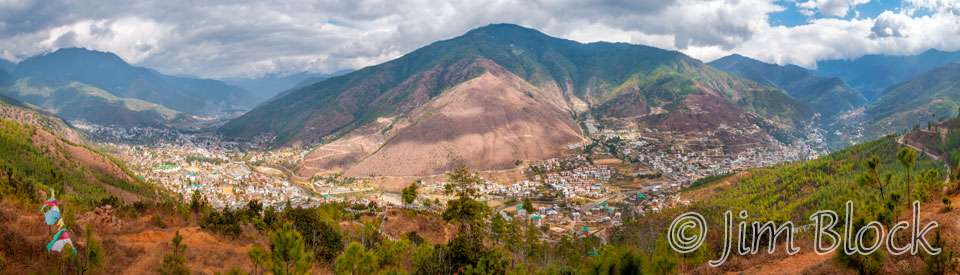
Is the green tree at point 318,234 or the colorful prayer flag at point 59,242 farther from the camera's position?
the green tree at point 318,234

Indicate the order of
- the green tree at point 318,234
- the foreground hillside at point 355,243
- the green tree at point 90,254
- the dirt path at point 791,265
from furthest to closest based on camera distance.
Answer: the green tree at point 318,234, the dirt path at point 791,265, the foreground hillside at point 355,243, the green tree at point 90,254

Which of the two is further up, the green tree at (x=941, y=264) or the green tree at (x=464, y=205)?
the green tree at (x=941, y=264)

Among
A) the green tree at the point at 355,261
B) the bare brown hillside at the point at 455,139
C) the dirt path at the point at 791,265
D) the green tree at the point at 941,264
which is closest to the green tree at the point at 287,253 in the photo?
the green tree at the point at 355,261

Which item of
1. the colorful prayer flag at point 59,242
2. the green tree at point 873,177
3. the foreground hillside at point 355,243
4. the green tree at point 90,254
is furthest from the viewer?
the green tree at point 873,177

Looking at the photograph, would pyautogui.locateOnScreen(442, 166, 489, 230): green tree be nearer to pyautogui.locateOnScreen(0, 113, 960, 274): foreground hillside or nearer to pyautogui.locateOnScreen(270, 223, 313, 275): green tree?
pyautogui.locateOnScreen(0, 113, 960, 274): foreground hillside

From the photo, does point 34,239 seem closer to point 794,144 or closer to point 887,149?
point 887,149

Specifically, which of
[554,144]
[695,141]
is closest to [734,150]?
[695,141]

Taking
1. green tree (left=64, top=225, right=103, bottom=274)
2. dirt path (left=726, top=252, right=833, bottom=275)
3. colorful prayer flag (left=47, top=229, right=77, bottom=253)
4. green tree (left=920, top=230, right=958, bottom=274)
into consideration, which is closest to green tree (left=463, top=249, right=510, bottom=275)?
dirt path (left=726, top=252, right=833, bottom=275)

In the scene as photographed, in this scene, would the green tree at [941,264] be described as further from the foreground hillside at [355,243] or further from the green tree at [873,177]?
the green tree at [873,177]
